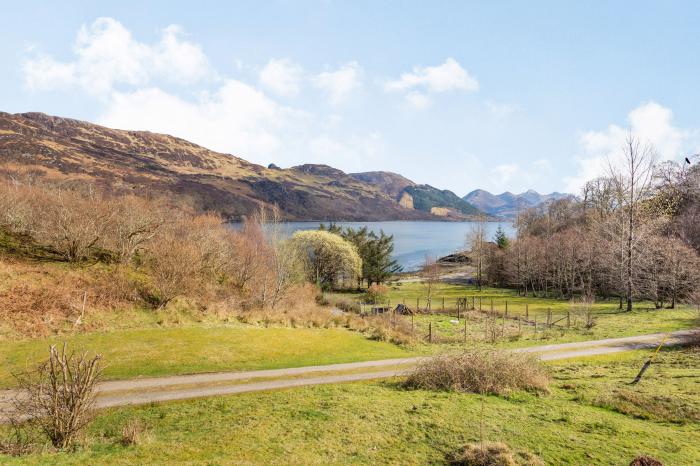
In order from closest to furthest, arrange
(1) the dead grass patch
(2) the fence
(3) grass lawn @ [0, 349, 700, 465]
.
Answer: (3) grass lawn @ [0, 349, 700, 465] < (1) the dead grass patch < (2) the fence

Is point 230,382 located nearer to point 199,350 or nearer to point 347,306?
point 199,350

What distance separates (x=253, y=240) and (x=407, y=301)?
79.0ft

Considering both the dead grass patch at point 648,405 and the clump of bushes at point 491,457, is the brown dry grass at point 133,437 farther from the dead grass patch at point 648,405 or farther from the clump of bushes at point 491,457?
the dead grass patch at point 648,405

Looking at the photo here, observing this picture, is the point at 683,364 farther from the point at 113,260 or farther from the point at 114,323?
the point at 113,260

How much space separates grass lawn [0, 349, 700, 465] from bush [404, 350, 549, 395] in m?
0.73

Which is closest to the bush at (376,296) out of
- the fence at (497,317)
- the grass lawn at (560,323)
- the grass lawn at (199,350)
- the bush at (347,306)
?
the fence at (497,317)

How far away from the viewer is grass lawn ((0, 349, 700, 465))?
9.73 m

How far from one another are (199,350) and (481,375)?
50.2 ft

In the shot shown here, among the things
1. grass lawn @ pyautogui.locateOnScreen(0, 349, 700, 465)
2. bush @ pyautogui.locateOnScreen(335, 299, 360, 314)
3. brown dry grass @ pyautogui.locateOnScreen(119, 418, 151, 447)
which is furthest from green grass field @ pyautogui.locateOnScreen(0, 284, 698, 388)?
bush @ pyautogui.locateOnScreen(335, 299, 360, 314)

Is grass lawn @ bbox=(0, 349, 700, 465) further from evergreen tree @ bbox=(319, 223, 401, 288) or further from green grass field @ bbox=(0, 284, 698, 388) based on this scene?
evergreen tree @ bbox=(319, 223, 401, 288)

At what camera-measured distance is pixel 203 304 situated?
3312 centimetres

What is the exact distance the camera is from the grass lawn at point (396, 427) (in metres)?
9.73

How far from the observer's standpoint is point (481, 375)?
52.2 feet

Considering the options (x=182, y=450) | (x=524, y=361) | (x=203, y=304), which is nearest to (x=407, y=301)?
(x=203, y=304)
